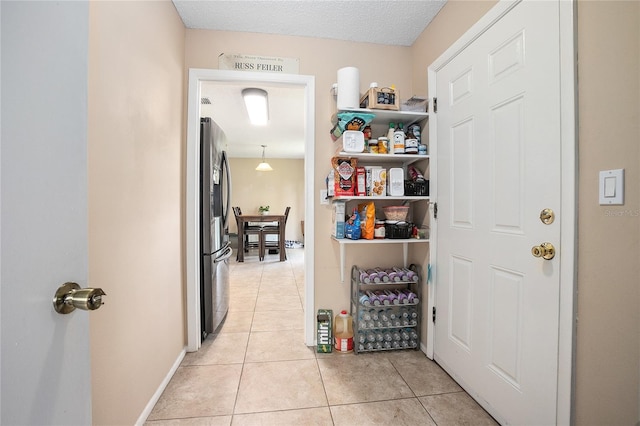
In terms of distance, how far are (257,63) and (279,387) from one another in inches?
90.1

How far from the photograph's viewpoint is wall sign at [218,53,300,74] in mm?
1997

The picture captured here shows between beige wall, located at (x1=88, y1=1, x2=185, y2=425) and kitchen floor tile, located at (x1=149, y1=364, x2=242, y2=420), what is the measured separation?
0.11 metres

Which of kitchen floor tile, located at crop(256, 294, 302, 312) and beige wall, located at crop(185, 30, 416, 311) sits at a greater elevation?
beige wall, located at crop(185, 30, 416, 311)

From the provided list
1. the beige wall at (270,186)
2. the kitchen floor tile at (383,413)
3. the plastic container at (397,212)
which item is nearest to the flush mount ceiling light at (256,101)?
the plastic container at (397,212)

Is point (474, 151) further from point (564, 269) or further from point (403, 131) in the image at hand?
point (564, 269)

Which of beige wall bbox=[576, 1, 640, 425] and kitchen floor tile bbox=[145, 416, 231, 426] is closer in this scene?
beige wall bbox=[576, 1, 640, 425]

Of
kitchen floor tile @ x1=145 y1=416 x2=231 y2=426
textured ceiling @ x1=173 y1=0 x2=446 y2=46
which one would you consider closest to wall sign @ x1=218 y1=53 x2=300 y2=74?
textured ceiling @ x1=173 y1=0 x2=446 y2=46

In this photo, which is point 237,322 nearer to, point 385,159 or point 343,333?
point 343,333

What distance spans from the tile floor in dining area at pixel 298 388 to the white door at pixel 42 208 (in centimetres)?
106

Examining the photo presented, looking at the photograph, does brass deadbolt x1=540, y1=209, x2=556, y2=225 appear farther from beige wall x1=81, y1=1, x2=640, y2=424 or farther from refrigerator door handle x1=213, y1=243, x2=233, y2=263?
refrigerator door handle x1=213, y1=243, x2=233, y2=263

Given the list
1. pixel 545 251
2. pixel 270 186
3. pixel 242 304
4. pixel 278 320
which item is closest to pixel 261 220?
pixel 270 186

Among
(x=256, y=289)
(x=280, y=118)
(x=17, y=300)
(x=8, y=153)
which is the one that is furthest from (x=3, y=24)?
(x=280, y=118)

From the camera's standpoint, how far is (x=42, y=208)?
0.50 metres

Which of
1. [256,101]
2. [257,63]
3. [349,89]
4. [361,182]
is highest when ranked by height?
[256,101]
